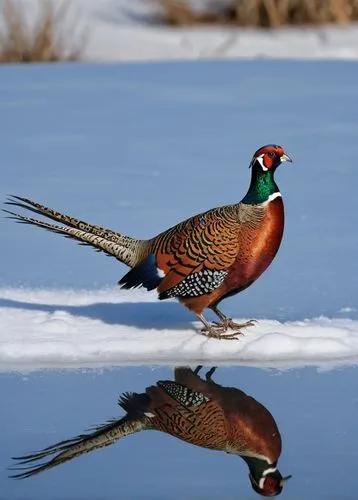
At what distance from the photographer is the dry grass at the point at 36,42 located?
11727mm

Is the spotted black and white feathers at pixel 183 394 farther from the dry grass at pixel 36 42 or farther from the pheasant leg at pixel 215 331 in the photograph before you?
the dry grass at pixel 36 42

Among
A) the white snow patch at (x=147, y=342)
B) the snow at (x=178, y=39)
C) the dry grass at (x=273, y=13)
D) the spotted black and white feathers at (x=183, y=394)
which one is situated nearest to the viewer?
the spotted black and white feathers at (x=183, y=394)

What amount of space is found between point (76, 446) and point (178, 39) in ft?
27.7

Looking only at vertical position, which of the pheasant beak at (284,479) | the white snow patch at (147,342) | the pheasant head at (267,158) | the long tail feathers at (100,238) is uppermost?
the pheasant head at (267,158)

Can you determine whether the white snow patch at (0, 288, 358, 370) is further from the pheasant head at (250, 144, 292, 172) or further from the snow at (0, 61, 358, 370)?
the pheasant head at (250, 144, 292, 172)

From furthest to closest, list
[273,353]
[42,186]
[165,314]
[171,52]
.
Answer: [171,52]
[42,186]
[165,314]
[273,353]

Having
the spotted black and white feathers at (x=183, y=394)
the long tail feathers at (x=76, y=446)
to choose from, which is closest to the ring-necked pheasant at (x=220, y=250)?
the spotted black and white feathers at (x=183, y=394)

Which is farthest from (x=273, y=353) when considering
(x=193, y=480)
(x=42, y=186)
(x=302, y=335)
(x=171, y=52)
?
(x=171, y=52)

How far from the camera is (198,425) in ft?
16.9

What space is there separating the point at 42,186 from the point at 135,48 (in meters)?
4.10

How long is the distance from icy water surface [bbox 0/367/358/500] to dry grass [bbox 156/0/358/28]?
25.7ft

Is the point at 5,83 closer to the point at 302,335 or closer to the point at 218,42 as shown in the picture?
the point at 218,42

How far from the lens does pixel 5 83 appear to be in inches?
429

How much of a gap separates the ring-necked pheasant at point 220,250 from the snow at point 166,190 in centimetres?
21
